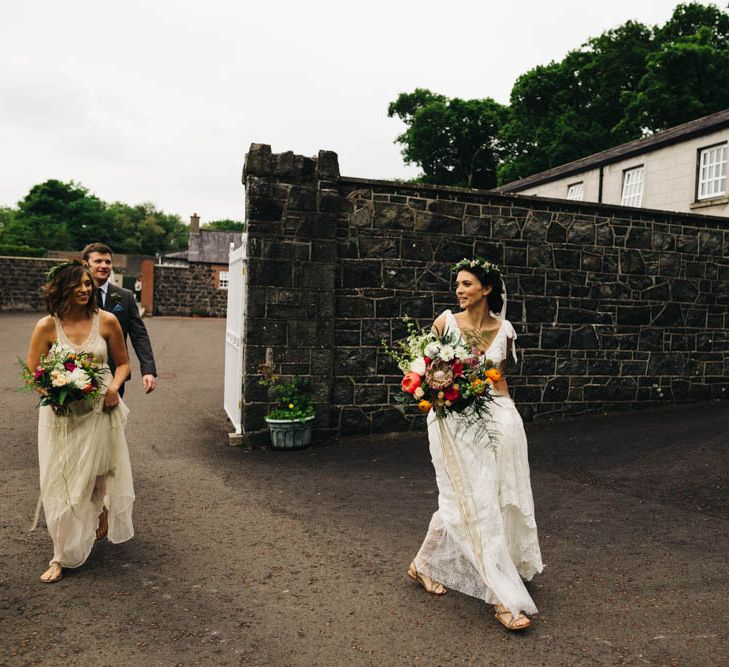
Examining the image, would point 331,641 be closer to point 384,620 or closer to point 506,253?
point 384,620

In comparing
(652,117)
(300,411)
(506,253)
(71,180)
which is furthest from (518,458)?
(71,180)

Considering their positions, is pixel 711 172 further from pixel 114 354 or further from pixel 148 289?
pixel 148 289

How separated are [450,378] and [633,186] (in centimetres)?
2021

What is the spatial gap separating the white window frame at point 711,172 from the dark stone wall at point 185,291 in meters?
24.5

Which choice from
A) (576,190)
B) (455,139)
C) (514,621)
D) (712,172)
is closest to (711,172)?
(712,172)

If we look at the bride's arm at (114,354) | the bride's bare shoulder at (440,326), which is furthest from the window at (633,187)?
the bride's arm at (114,354)

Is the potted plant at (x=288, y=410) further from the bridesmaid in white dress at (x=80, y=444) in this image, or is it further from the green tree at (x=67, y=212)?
the green tree at (x=67, y=212)

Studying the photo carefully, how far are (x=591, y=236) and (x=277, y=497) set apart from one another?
6095 mm

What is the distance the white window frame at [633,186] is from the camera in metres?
21.0

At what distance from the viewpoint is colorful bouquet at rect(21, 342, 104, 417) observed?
4.06 meters

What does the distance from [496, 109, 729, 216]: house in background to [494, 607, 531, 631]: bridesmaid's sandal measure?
15833 mm

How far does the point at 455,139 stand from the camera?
1902 inches

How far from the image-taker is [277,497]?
20.0 feet

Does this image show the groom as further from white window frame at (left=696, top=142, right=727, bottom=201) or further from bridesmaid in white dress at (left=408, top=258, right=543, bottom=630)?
white window frame at (left=696, top=142, right=727, bottom=201)
